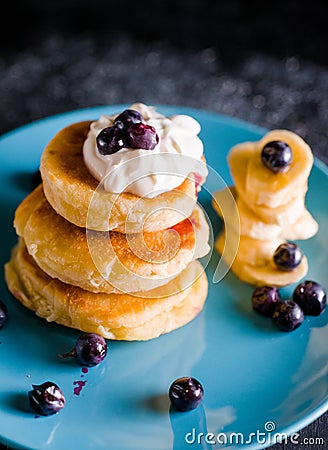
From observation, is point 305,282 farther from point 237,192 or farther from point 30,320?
point 30,320

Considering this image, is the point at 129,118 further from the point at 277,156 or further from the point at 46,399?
the point at 46,399

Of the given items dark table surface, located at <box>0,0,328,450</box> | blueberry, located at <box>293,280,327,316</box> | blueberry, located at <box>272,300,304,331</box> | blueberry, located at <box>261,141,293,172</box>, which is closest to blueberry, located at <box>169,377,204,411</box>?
blueberry, located at <box>272,300,304,331</box>

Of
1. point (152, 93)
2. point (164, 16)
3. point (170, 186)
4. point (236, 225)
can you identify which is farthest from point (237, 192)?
point (164, 16)

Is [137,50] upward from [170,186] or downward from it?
downward

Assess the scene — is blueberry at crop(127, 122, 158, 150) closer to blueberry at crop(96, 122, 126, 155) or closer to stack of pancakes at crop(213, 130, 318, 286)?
blueberry at crop(96, 122, 126, 155)

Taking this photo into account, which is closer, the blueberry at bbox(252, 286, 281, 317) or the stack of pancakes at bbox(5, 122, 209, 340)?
the stack of pancakes at bbox(5, 122, 209, 340)

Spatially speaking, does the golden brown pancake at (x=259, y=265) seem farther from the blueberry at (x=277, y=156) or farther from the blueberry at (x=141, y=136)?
the blueberry at (x=141, y=136)
